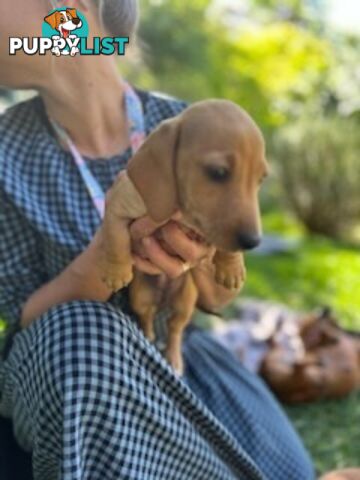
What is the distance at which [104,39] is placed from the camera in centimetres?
146

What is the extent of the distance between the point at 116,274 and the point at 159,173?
0.69 feet

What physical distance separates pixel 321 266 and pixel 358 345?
2.68m

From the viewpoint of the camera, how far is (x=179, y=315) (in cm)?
Result: 161

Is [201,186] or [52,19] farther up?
[52,19]

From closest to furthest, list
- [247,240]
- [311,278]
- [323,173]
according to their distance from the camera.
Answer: [247,240]
[311,278]
[323,173]

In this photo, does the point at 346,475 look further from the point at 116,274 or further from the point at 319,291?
the point at 319,291

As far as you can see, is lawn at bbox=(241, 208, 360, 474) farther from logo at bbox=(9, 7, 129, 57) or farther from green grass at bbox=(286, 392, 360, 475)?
logo at bbox=(9, 7, 129, 57)

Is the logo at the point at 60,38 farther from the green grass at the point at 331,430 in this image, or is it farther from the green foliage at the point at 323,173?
the green foliage at the point at 323,173

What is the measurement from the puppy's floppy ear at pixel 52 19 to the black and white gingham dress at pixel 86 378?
0.29 metres

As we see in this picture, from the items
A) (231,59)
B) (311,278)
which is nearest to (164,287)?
(311,278)

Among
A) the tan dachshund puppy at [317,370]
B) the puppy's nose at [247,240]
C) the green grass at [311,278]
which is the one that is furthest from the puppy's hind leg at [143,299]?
the green grass at [311,278]

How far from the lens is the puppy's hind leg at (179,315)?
158 centimetres

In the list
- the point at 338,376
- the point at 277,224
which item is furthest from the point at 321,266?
the point at 338,376

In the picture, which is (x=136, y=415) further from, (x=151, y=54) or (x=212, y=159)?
(x=151, y=54)
